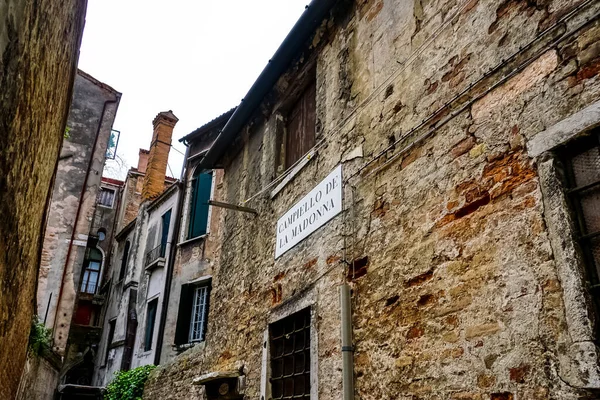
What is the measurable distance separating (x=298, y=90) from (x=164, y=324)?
8.24m

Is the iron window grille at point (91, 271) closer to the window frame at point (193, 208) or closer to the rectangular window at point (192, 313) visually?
the window frame at point (193, 208)

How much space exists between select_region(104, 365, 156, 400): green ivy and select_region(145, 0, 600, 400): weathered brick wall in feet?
22.8

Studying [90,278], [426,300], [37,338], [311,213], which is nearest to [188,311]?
[37,338]

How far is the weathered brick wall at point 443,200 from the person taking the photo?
2.61 m

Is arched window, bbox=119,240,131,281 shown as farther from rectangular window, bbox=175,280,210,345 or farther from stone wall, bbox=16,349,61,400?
rectangular window, bbox=175,280,210,345

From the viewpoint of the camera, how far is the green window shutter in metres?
12.6

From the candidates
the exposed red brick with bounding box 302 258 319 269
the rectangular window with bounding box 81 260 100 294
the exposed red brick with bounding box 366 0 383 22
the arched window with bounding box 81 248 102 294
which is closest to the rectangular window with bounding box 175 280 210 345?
the exposed red brick with bounding box 302 258 319 269

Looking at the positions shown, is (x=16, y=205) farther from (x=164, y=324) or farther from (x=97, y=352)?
(x=97, y=352)

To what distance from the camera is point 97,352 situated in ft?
58.2

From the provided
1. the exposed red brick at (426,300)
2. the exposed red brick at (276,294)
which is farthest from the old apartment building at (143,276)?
the exposed red brick at (426,300)

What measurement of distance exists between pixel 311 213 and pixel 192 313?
280 inches

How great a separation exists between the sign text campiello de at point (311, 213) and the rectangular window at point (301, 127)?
0.86 m

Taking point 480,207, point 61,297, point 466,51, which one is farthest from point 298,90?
point 61,297

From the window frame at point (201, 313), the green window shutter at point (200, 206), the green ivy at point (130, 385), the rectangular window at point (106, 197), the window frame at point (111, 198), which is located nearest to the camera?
the window frame at point (201, 313)
